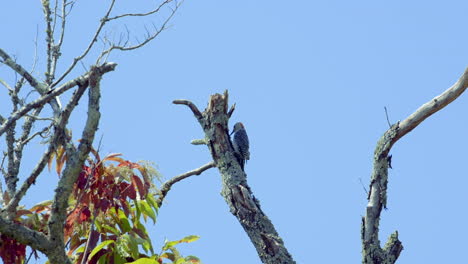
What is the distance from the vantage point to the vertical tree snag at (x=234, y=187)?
19.0 feet

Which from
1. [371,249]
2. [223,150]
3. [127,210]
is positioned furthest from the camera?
[223,150]

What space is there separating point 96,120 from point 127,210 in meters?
0.76

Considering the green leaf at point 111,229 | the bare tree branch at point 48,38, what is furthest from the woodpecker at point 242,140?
the green leaf at point 111,229

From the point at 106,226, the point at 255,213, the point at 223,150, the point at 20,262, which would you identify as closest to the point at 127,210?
the point at 106,226

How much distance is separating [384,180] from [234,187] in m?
1.09

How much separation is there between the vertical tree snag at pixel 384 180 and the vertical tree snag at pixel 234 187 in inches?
21.5

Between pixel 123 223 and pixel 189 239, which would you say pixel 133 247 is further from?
pixel 189 239

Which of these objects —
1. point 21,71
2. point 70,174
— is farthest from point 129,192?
point 21,71

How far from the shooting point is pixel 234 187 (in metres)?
6.18

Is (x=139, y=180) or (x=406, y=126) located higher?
(x=406, y=126)

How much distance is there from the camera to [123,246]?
441 centimetres

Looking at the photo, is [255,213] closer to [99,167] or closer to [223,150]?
[223,150]

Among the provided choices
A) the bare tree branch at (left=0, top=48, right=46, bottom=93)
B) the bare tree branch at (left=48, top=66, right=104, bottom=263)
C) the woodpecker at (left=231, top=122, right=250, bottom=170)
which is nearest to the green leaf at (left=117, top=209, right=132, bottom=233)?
the bare tree branch at (left=48, top=66, right=104, bottom=263)

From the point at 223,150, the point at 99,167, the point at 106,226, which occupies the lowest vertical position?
the point at 106,226
